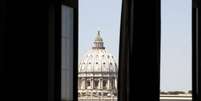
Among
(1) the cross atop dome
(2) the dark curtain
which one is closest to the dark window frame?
(2) the dark curtain

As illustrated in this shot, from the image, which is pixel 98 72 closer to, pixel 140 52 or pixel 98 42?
pixel 98 42

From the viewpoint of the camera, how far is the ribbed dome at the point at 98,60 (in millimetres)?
39312

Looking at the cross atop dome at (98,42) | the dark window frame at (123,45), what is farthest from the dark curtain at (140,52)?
the cross atop dome at (98,42)

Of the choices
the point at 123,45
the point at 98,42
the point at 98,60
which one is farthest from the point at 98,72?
the point at 123,45

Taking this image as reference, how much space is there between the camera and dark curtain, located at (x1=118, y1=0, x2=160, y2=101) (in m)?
5.24

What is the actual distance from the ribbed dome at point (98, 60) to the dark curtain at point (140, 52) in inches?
1304

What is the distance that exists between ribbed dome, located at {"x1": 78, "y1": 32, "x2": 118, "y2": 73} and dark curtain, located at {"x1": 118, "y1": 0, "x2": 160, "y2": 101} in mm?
33122
